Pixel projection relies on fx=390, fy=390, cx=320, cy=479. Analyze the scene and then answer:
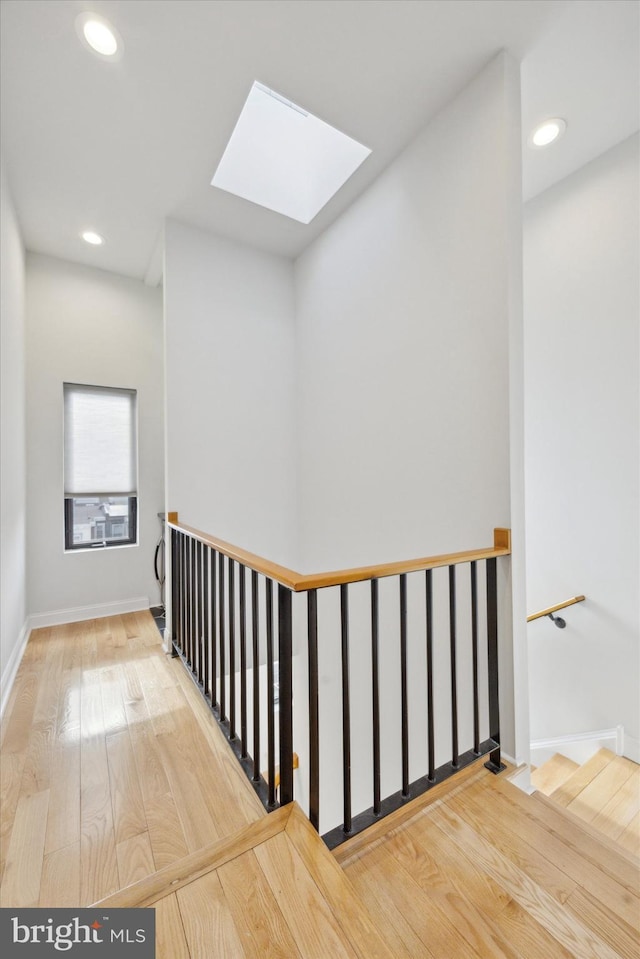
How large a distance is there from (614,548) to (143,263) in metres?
4.24

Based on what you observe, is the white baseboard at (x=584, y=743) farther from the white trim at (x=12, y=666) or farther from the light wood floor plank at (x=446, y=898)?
the white trim at (x=12, y=666)

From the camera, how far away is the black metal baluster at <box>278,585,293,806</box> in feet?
4.17

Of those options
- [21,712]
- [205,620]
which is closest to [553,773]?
[205,620]

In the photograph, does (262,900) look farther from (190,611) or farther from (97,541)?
(97,541)

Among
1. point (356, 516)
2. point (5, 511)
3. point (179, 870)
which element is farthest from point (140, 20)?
point (179, 870)

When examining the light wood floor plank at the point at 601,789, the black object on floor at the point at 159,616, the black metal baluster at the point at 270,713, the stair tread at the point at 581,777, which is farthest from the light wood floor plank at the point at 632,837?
the black object on floor at the point at 159,616

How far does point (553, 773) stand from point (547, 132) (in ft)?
Answer: 12.5

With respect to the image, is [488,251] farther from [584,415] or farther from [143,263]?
[143,263]

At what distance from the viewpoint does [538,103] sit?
201 cm

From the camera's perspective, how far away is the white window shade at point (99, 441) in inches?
136

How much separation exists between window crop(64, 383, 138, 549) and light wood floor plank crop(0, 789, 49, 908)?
7.77 ft

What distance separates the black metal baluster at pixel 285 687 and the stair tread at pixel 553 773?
1.99 metres

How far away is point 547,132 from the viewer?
218 cm

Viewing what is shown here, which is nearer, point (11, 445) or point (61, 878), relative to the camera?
point (61, 878)
